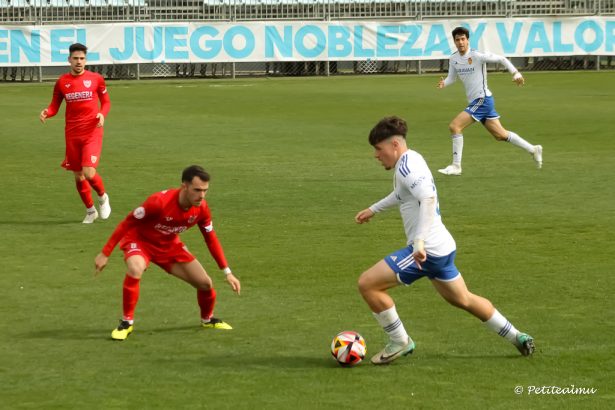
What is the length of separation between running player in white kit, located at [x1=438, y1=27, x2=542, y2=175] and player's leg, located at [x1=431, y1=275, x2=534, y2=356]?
10.5 meters

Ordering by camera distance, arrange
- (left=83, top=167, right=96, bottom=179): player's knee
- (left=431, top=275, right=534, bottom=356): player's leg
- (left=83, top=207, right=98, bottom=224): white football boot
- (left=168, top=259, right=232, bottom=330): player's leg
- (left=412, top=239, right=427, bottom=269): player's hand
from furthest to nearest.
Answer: (left=83, top=167, right=96, bottom=179): player's knee, (left=83, top=207, right=98, bottom=224): white football boot, (left=168, top=259, right=232, bottom=330): player's leg, (left=431, top=275, right=534, bottom=356): player's leg, (left=412, top=239, right=427, bottom=269): player's hand

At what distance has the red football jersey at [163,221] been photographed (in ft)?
30.3

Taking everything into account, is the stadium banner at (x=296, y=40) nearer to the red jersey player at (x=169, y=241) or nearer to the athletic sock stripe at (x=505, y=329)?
the red jersey player at (x=169, y=241)

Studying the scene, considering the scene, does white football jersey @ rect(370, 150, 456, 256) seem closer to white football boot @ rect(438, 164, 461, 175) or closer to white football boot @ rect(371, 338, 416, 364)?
white football boot @ rect(371, 338, 416, 364)

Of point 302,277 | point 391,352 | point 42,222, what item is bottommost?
point 42,222

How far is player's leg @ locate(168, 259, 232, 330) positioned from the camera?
9578 mm

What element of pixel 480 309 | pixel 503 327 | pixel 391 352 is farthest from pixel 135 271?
pixel 503 327

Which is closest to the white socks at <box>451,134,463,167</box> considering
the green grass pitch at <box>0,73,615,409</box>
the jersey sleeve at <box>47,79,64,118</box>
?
the green grass pitch at <box>0,73,615,409</box>

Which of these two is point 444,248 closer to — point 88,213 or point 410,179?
point 410,179

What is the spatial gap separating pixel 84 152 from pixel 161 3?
1162 inches

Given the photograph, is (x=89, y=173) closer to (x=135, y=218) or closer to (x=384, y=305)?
(x=135, y=218)

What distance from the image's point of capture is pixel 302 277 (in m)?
11.6

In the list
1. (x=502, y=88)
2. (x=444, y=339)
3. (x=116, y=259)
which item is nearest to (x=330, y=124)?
(x=502, y=88)

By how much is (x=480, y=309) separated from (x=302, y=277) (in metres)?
3.36
